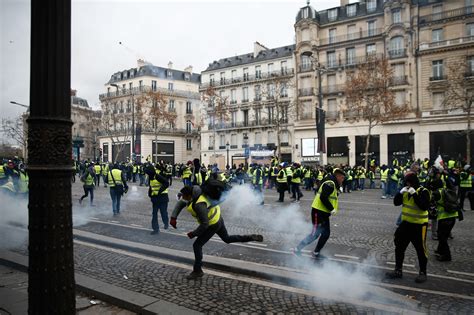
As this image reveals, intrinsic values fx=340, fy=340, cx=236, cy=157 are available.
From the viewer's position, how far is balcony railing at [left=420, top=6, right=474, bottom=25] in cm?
3366

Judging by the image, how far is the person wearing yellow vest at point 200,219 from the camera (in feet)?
16.3

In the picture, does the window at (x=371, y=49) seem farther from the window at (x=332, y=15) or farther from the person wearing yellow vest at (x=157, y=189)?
the person wearing yellow vest at (x=157, y=189)

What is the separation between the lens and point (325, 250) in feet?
22.0

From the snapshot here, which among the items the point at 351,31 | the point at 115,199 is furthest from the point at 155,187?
the point at 351,31

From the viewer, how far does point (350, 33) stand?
3994 cm

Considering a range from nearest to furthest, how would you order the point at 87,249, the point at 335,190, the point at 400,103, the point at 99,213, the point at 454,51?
the point at 335,190, the point at 87,249, the point at 99,213, the point at 454,51, the point at 400,103

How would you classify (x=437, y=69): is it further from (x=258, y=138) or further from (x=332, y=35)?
(x=258, y=138)

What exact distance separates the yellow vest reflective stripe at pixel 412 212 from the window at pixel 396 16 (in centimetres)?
3786

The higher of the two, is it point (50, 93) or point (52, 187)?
point (50, 93)

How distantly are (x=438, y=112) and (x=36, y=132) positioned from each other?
3861cm

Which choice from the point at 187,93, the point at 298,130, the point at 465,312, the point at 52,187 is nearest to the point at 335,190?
the point at 465,312

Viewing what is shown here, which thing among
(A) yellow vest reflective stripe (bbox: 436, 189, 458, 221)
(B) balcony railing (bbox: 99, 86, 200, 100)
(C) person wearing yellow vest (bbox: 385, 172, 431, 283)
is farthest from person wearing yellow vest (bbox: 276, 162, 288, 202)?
(B) balcony railing (bbox: 99, 86, 200, 100)

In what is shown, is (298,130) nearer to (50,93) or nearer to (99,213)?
(99,213)

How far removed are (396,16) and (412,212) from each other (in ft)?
127
